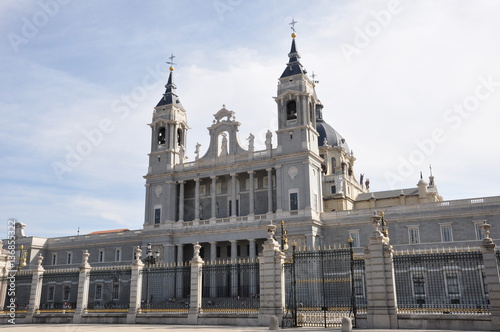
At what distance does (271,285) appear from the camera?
22359 millimetres

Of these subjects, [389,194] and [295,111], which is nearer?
[295,111]

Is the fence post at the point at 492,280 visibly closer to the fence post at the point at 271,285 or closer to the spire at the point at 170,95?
the fence post at the point at 271,285

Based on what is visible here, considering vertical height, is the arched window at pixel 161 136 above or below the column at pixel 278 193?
above

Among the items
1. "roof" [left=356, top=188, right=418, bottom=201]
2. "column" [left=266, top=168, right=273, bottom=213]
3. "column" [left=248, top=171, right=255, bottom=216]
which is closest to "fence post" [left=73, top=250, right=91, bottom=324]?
"column" [left=248, top=171, right=255, bottom=216]

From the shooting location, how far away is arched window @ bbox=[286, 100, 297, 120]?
54.5 meters

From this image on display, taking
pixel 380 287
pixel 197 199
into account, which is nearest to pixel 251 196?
pixel 197 199

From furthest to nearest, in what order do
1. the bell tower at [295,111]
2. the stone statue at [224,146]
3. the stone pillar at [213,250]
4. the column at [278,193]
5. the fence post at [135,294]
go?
1. the stone statue at [224,146]
2. the stone pillar at [213,250]
3. the bell tower at [295,111]
4. the column at [278,193]
5. the fence post at [135,294]

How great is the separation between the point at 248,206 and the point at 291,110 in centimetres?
1219

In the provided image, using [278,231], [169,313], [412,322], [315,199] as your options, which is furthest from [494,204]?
[169,313]

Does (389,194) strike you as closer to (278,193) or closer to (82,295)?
(278,193)

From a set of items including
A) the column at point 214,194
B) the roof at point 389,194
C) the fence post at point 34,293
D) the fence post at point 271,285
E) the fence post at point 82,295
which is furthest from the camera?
the roof at point 389,194

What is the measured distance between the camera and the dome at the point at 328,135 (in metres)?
79.2

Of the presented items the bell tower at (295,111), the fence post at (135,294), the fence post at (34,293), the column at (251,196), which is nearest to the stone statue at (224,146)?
the column at (251,196)

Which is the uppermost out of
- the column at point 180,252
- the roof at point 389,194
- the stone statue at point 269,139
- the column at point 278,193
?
the stone statue at point 269,139
